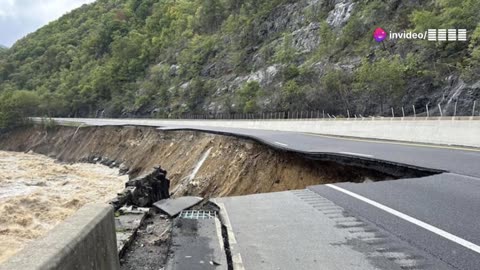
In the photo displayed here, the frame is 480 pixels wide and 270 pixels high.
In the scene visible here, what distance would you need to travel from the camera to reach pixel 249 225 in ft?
21.1

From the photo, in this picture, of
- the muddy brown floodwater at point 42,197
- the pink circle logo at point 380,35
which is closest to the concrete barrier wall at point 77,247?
the muddy brown floodwater at point 42,197

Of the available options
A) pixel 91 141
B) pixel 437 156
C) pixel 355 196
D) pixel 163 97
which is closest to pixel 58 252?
pixel 355 196

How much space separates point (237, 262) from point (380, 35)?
50.4 m

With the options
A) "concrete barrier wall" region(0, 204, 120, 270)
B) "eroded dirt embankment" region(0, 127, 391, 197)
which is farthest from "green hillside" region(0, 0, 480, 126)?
Answer: "concrete barrier wall" region(0, 204, 120, 270)

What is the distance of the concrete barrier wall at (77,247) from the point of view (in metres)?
2.27

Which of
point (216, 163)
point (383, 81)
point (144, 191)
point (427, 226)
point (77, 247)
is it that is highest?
point (383, 81)

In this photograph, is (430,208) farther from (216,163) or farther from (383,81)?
(383,81)

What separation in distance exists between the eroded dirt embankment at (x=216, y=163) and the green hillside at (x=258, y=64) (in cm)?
1998

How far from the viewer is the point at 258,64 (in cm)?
6969

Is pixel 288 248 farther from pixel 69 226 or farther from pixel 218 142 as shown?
pixel 218 142

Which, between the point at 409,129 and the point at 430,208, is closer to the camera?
the point at 430,208

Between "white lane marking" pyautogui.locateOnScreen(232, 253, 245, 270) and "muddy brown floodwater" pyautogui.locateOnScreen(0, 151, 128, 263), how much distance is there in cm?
629
